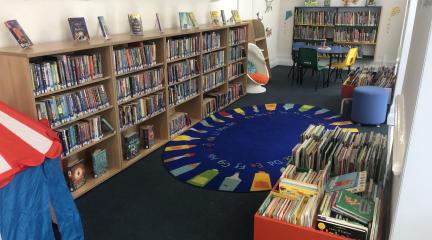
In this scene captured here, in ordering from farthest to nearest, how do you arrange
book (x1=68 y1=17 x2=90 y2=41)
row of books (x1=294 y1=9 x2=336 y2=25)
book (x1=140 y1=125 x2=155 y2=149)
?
row of books (x1=294 y1=9 x2=336 y2=25) → book (x1=140 y1=125 x2=155 y2=149) → book (x1=68 y1=17 x2=90 y2=41)

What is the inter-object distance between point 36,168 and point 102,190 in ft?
4.37

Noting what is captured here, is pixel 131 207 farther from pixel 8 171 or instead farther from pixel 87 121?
pixel 8 171

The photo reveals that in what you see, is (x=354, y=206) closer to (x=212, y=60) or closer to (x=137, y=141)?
(x=137, y=141)

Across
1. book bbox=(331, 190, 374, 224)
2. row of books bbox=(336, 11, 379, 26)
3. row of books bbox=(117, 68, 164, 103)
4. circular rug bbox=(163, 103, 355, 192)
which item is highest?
row of books bbox=(336, 11, 379, 26)

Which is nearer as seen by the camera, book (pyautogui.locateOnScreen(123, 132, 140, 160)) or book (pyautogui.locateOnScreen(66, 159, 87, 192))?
book (pyautogui.locateOnScreen(66, 159, 87, 192))

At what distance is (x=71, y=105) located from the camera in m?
3.32

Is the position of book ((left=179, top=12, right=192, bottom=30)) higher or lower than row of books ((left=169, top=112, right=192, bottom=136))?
higher

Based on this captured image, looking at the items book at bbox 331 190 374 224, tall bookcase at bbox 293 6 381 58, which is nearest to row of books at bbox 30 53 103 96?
book at bbox 331 190 374 224

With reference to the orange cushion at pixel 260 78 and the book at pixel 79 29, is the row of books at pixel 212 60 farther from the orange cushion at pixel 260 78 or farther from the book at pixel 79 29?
the book at pixel 79 29

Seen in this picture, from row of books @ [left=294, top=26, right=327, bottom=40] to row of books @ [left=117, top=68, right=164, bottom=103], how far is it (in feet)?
19.7

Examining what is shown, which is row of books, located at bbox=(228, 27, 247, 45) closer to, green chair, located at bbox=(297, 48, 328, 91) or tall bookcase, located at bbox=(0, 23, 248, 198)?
tall bookcase, located at bbox=(0, 23, 248, 198)

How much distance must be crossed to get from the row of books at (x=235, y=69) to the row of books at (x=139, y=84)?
1.95 m

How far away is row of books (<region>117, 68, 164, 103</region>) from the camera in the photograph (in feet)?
12.8

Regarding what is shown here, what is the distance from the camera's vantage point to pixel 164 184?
3.69m
